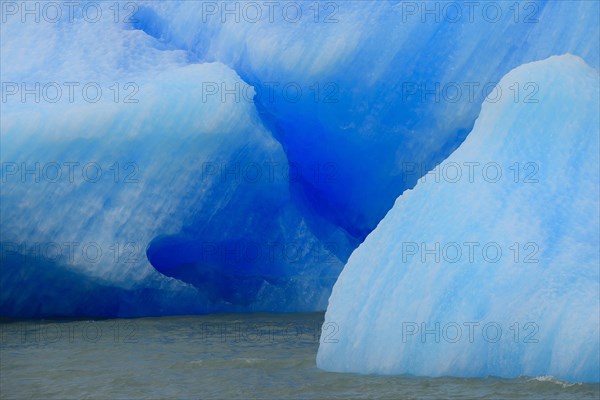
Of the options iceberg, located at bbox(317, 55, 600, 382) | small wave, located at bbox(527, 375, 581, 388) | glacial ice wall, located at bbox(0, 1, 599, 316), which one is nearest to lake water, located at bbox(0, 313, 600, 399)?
small wave, located at bbox(527, 375, 581, 388)

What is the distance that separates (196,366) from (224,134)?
10.3ft

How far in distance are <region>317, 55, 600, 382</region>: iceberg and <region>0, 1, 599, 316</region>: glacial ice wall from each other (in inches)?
115

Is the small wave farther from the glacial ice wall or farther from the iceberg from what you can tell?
the glacial ice wall

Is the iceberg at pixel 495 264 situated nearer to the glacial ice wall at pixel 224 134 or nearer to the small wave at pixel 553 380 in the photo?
the small wave at pixel 553 380

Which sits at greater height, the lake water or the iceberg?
the iceberg

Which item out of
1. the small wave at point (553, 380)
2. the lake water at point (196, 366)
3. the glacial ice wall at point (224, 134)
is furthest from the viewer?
the glacial ice wall at point (224, 134)

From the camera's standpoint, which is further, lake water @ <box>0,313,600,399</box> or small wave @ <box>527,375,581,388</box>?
lake water @ <box>0,313,600,399</box>

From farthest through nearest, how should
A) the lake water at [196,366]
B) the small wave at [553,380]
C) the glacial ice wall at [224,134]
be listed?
the glacial ice wall at [224,134] → the lake water at [196,366] → the small wave at [553,380]

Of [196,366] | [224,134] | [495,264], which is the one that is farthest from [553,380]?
[224,134]

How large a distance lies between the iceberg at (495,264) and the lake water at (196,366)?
0.17 meters

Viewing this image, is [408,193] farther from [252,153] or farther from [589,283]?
[252,153]

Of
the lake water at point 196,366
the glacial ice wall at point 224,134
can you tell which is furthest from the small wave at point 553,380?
the glacial ice wall at point 224,134

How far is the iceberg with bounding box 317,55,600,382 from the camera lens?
622 centimetres

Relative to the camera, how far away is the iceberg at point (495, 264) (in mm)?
6223
